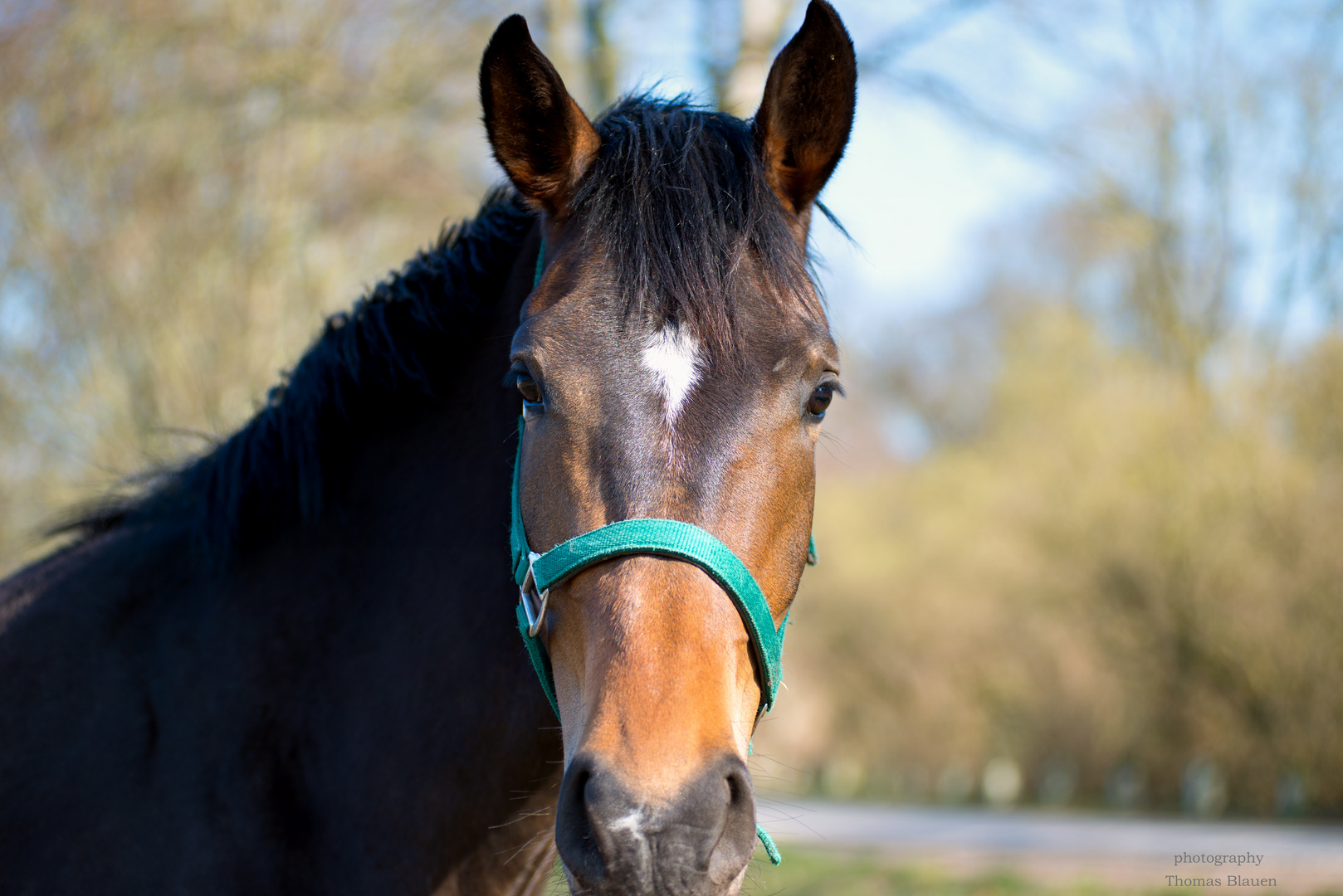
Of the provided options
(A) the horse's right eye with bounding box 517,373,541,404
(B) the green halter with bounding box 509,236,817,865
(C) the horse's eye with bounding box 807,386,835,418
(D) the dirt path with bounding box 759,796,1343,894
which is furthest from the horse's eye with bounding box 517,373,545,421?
(D) the dirt path with bounding box 759,796,1343,894

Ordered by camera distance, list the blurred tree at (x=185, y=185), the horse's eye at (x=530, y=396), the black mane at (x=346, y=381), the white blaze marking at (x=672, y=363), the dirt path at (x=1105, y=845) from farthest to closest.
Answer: the blurred tree at (x=185, y=185)
the dirt path at (x=1105, y=845)
the black mane at (x=346, y=381)
the horse's eye at (x=530, y=396)
the white blaze marking at (x=672, y=363)

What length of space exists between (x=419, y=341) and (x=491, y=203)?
42cm

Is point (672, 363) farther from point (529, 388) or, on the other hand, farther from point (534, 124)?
point (534, 124)

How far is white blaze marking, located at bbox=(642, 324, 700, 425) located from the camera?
67.4 inches

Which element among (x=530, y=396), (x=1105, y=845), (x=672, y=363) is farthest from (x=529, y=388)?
(x=1105, y=845)

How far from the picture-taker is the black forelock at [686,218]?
5.90ft

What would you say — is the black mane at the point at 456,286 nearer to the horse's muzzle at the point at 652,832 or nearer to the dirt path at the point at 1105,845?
the horse's muzzle at the point at 652,832

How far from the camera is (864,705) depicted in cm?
1521

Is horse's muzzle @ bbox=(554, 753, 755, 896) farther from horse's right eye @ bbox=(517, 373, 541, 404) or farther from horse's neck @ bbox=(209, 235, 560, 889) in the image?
horse's right eye @ bbox=(517, 373, 541, 404)

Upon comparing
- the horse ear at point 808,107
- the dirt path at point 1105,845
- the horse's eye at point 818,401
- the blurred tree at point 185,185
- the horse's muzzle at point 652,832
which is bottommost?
the dirt path at point 1105,845

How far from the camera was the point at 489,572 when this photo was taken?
2.08 metres

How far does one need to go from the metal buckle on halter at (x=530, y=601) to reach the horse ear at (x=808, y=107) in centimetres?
97

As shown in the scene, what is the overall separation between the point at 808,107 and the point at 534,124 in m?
0.60

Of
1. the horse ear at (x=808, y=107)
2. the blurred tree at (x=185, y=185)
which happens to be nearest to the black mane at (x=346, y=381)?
the horse ear at (x=808, y=107)
